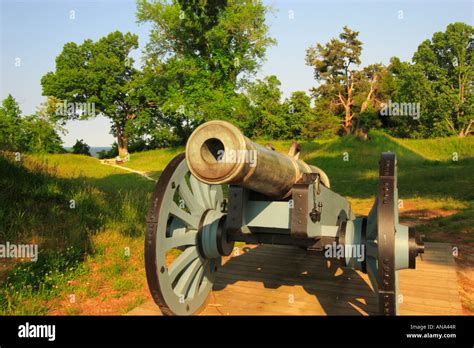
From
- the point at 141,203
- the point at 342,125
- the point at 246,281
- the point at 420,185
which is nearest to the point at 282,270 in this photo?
the point at 246,281

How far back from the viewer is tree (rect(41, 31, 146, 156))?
40.1 meters

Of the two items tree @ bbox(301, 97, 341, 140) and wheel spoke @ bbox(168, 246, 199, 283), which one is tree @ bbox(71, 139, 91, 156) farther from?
wheel spoke @ bbox(168, 246, 199, 283)

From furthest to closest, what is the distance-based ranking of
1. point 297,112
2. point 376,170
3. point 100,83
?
1. point 100,83
2. point 297,112
3. point 376,170

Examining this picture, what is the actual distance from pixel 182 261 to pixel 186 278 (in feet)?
0.56

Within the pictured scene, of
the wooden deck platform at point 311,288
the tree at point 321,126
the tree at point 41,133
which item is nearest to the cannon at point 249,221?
the wooden deck platform at point 311,288

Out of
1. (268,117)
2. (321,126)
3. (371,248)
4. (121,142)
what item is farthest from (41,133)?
(371,248)

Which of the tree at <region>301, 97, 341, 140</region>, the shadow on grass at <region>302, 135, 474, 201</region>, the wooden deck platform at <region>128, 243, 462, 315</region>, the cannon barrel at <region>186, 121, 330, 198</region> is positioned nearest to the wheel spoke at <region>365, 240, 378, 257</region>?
the wooden deck platform at <region>128, 243, 462, 315</region>

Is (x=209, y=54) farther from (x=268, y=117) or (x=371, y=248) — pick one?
(x=371, y=248)

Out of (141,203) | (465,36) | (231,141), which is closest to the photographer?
(231,141)

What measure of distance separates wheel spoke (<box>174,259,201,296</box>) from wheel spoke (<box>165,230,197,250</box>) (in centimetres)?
21

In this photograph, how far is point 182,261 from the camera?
3.52 metres

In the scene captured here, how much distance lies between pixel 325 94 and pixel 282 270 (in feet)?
116

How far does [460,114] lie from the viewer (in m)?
33.8
